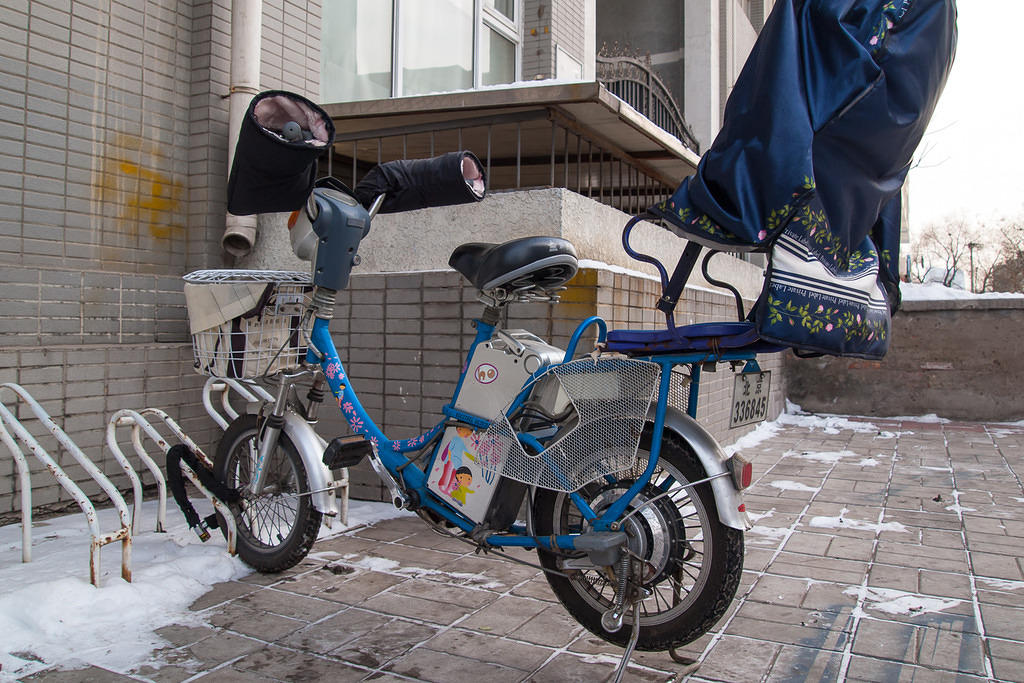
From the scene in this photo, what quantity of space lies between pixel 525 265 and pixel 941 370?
27.2 ft

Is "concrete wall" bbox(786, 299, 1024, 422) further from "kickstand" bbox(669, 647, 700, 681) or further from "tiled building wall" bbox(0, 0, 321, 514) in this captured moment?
"tiled building wall" bbox(0, 0, 321, 514)

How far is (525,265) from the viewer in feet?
8.58

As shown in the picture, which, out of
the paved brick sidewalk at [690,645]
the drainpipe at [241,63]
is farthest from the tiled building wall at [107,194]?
the paved brick sidewalk at [690,645]

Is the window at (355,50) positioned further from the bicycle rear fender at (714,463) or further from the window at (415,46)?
the bicycle rear fender at (714,463)

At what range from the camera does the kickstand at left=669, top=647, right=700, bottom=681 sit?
2.48 m

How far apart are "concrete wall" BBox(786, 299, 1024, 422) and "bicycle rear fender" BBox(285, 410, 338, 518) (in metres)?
7.45

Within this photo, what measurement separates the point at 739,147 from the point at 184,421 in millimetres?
3938

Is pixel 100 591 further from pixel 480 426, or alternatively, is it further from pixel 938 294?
pixel 938 294

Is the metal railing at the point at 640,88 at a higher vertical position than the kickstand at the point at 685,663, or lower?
higher

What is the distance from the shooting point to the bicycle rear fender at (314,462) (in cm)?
314

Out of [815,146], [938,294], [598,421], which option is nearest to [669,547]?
[598,421]

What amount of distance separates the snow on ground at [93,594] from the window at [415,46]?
11.8 ft

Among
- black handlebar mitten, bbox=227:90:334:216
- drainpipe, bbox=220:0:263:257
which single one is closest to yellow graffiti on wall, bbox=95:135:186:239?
drainpipe, bbox=220:0:263:257

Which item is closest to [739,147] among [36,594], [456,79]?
[36,594]
